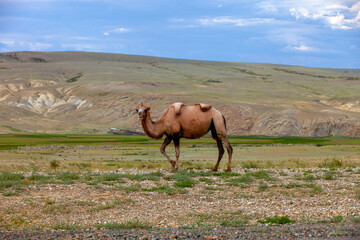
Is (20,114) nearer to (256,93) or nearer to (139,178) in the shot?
(256,93)

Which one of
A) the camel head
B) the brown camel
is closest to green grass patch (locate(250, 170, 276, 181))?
the brown camel

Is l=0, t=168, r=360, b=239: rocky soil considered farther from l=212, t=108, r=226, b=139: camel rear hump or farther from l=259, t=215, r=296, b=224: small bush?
l=212, t=108, r=226, b=139: camel rear hump

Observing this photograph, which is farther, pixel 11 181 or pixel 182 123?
pixel 182 123

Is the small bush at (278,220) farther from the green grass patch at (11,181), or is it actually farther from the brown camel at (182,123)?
the brown camel at (182,123)

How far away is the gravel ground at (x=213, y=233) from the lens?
30.6 feet

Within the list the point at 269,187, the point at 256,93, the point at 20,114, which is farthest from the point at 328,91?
the point at 269,187

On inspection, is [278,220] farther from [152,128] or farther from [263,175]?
[152,128]

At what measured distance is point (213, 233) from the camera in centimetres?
966

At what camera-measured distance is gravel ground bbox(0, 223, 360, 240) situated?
932 cm

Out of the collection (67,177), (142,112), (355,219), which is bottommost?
(67,177)

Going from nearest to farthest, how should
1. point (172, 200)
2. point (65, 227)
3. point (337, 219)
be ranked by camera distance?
point (65, 227) → point (337, 219) → point (172, 200)

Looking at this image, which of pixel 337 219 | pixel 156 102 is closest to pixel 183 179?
pixel 337 219

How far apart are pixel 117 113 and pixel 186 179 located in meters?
84.6

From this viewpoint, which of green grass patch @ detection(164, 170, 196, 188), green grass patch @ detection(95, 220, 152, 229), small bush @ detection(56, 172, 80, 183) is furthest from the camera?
small bush @ detection(56, 172, 80, 183)
